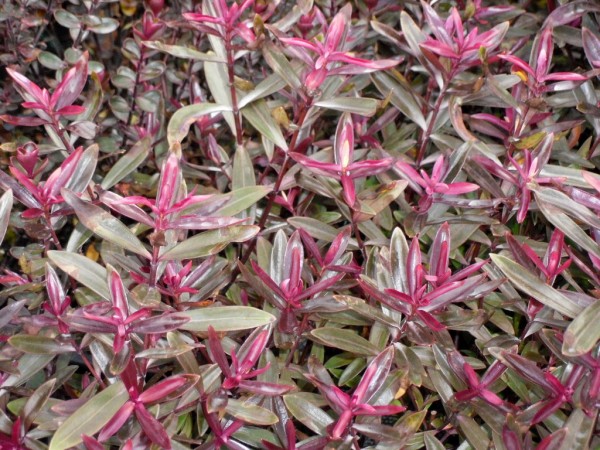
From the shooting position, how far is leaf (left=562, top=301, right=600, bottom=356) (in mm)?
986

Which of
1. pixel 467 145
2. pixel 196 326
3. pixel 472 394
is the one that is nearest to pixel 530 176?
pixel 467 145

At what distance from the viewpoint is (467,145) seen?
4.31ft

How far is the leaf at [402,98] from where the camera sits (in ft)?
4.94

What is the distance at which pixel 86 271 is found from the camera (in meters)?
1.09

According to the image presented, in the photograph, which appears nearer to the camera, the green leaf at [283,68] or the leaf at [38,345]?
the leaf at [38,345]

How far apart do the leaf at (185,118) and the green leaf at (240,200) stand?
202 mm

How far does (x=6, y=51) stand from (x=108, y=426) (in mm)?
1257

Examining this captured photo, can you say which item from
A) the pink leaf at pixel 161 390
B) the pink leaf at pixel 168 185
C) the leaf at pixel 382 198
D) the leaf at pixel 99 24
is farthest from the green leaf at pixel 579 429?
the leaf at pixel 99 24

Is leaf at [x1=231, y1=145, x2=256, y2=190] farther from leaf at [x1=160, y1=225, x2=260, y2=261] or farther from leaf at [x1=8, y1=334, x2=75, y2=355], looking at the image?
leaf at [x1=8, y1=334, x2=75, y2=355]

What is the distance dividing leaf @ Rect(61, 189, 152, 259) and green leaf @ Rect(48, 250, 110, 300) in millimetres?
67

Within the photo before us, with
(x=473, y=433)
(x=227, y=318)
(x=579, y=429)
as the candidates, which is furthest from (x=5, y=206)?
(x=579, y=429)

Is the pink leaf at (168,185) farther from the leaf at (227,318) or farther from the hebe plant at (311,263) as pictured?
the leaf at (227,318)

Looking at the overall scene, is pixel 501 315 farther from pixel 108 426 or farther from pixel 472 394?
pixel 108 426

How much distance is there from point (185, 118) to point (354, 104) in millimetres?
339
